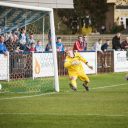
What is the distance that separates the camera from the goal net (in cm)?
2494

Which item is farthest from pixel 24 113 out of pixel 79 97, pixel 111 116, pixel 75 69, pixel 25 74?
pixel 25 74

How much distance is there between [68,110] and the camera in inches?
719

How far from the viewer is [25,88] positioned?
85.0ft

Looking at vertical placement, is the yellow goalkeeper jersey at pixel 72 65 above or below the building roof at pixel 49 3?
below

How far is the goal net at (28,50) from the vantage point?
81.8ft

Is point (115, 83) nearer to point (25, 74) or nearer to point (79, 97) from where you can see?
point (25, 74)

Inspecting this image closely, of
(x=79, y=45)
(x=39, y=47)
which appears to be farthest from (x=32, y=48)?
(x=79, y=45)

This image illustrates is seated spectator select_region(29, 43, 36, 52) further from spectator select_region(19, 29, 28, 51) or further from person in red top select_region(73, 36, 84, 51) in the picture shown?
person in red top select_region(73, 36, 84, 51)

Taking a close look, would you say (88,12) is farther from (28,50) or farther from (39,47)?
(28,50)

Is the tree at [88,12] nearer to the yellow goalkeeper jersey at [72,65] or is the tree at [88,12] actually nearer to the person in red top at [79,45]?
the person in red top at [79,45]

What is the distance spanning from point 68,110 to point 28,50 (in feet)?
43.8

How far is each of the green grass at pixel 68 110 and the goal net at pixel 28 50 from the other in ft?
5.35

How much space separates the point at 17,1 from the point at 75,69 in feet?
43.7

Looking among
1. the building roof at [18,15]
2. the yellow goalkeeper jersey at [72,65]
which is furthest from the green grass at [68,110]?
the building roof at [18,15]
